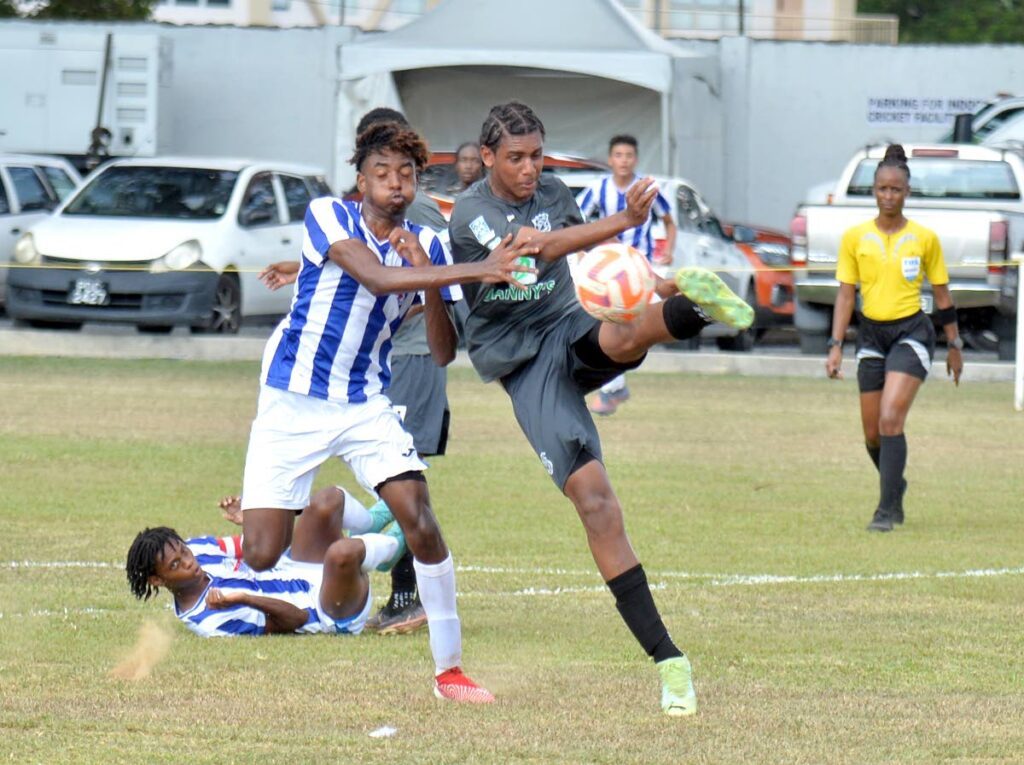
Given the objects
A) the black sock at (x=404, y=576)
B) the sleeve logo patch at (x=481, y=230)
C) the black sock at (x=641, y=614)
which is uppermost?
the sleeve logo patch at (x=481, y=230)

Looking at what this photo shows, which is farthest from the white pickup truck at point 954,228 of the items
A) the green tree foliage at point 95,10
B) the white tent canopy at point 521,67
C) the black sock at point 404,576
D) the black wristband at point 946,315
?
the green tree foliage at point 95,10

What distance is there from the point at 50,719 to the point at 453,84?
22.5 meters

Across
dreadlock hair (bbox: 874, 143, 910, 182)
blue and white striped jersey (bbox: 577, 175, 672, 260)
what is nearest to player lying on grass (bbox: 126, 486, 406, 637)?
dreadlock hair (bbox: 874, 143, 910, 182)

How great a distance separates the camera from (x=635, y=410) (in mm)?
16734

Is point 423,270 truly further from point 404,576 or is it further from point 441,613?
point 404,576

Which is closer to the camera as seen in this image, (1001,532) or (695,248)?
(1001,532)

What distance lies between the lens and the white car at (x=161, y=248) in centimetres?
1955

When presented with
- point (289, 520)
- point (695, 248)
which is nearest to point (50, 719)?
point (289, 520)

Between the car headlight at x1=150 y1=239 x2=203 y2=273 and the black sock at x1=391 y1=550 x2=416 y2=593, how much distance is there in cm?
1174

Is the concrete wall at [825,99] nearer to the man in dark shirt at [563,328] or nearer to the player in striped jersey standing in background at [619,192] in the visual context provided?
the player in striped jersey standing in background at [619,192]

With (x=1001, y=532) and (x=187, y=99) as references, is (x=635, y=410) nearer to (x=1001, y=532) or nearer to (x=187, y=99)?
(x=1001, y=532)

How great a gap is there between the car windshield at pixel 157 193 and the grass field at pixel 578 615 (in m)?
5.24

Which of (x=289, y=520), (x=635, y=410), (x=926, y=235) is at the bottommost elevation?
(x=635, y=410)

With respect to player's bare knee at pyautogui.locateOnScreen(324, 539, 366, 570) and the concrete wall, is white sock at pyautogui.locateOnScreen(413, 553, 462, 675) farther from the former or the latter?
the concrete wall
